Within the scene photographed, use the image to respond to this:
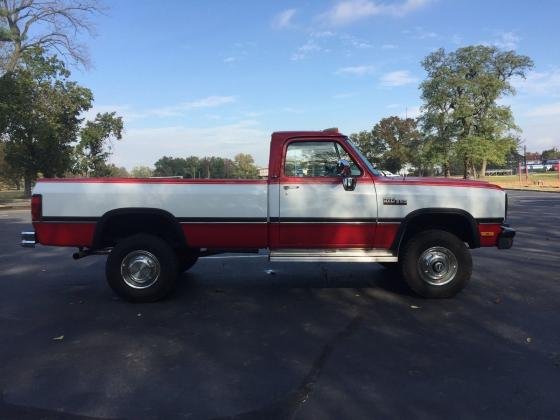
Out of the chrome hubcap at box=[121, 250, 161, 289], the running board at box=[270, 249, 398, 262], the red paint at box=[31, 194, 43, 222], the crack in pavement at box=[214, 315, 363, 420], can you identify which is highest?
the red paint at box=[31, 194, 43, 222]

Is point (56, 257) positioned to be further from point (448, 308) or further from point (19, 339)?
point (448, 308)

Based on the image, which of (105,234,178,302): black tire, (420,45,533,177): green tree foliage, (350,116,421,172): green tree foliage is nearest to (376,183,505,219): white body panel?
(105,234,178,302): black tire

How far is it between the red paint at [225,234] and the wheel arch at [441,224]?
5.56 feet

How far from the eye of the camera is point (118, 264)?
21.1ft

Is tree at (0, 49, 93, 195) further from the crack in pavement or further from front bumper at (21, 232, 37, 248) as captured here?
the crack in pavement

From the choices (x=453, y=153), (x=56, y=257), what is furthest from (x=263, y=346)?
(x=453, y=153)

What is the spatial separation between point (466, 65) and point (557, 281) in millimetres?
61638

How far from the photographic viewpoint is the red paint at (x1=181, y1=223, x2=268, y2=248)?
646 cm

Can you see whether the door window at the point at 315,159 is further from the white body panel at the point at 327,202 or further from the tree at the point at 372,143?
the tree at the point at 372,143

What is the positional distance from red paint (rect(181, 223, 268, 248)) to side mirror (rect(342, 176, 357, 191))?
1097 mm

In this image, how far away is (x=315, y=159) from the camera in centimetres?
675

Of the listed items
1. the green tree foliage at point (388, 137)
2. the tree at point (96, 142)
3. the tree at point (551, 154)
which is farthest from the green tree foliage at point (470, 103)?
the tree at point (551, 154)

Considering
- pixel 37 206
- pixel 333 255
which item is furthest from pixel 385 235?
pixel 37 206

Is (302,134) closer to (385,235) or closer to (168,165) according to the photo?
(385,235)
